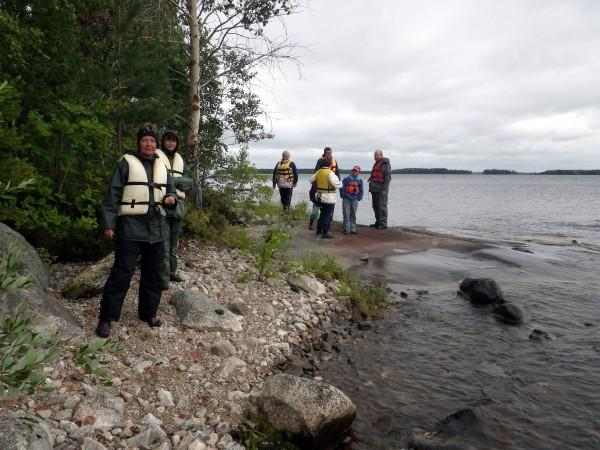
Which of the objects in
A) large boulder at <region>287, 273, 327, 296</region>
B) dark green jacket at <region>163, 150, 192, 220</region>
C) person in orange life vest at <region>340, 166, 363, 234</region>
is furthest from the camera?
person in orange life vest at <region>340, 166, 363, 234</region>

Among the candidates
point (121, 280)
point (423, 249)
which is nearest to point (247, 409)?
point (121, 280)

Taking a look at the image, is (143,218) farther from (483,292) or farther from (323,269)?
(483,292)

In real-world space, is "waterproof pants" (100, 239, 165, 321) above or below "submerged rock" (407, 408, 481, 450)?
above

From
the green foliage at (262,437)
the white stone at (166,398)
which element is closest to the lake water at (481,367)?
the green foliage at (262,437)

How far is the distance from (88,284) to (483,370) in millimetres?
5985

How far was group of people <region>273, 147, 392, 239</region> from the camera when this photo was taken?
13570 millimetres

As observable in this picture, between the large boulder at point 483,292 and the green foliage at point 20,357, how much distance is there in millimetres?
8731

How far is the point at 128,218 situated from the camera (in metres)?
5.44

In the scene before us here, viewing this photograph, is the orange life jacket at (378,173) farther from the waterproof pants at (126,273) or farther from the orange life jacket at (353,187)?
the waterproof pants at (126,273)

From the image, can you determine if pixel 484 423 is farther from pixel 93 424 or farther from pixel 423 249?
pixel 423 249

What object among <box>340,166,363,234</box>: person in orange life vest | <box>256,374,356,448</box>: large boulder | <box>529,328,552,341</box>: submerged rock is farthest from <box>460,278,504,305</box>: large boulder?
<box>340,166,363,234</box>: person in orange life vest

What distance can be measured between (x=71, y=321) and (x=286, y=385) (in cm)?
277

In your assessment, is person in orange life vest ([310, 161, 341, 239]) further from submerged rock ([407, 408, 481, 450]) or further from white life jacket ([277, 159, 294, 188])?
submerged rock ([407, 408, 481, 450])

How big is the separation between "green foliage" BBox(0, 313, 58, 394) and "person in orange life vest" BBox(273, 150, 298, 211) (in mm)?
13259
